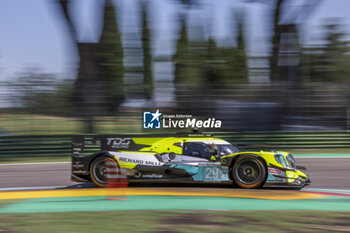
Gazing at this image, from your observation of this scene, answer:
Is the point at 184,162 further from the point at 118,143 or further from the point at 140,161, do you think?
the point at 118,143

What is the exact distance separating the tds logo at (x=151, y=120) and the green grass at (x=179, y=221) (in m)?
10.8

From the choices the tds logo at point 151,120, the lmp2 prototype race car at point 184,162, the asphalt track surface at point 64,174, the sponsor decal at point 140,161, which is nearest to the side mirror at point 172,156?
the lmp2 prototype race car at point 184,162

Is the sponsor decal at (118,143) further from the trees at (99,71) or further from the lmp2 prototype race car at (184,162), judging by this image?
the trees at (99,71)

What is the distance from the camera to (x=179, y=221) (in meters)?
5.76

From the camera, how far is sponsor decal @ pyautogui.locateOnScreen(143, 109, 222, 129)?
17.4m

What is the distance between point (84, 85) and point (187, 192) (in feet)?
36.6

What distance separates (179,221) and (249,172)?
9.38 feet

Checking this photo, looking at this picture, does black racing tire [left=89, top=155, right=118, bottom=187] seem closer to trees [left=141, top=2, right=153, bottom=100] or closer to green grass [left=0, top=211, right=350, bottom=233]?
green grass [left=0, top=211, right=350, bottom=233]

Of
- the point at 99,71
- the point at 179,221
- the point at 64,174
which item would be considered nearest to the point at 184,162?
the point at 179,221

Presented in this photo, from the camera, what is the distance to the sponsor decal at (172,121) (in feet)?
57.0

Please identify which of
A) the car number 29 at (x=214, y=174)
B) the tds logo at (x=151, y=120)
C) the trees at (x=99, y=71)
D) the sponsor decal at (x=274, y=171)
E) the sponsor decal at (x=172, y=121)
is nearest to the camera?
the sponsor decal at (x=274, y=171)

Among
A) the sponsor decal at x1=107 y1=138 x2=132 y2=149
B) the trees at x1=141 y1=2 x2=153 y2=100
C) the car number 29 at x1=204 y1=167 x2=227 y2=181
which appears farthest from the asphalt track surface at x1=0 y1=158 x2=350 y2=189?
the trees at x1=141 y1=2 x2=153 y2=100

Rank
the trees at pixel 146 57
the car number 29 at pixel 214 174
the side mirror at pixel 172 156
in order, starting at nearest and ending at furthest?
the car number 29 at pixel 214 174 < the side mirror at pixel 172 156 < the trees at pixel 146 57

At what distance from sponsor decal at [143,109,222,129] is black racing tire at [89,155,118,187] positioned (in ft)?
27.0
